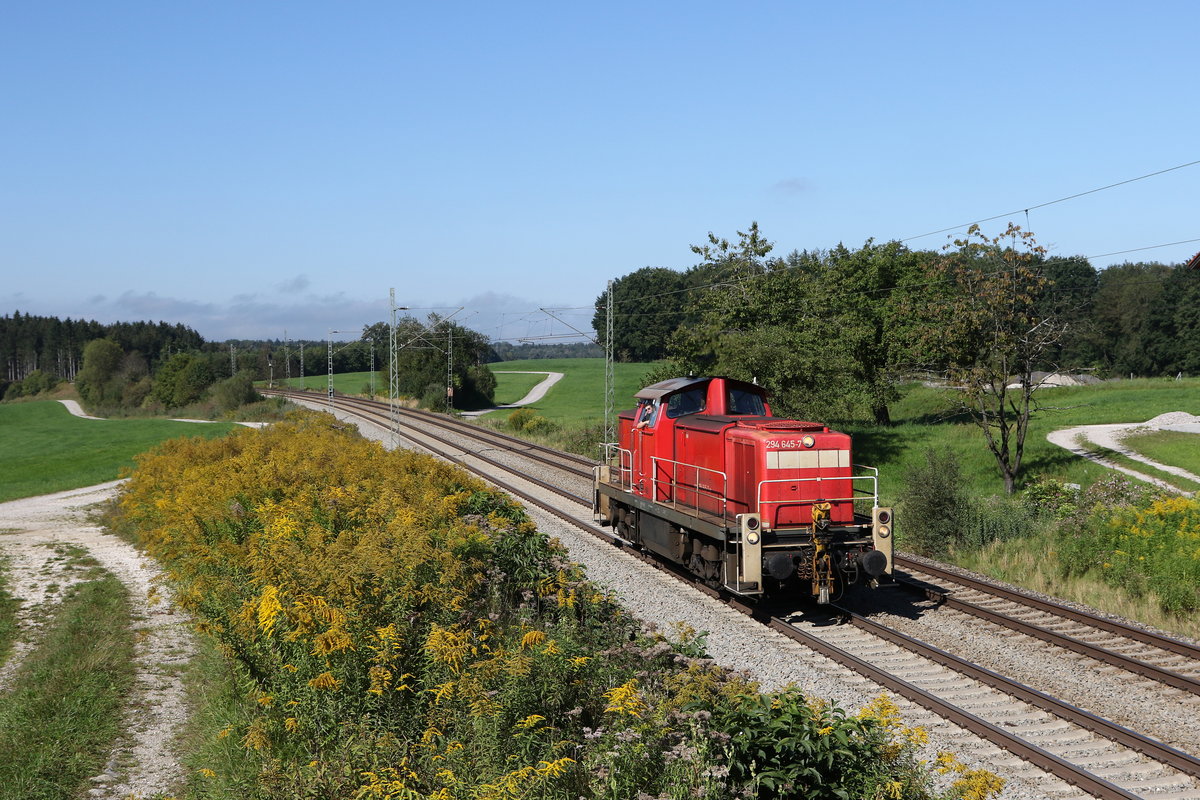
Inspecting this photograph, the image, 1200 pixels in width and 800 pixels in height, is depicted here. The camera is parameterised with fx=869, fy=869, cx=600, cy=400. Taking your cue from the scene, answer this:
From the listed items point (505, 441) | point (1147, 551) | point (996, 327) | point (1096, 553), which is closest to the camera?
point (1147, 551)

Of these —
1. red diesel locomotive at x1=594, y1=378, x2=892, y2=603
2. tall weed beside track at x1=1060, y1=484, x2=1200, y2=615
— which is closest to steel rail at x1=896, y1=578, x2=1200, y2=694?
red diesel locomotive at x1=594, y1=378, x2=892, y2=603

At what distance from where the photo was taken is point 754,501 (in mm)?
13695

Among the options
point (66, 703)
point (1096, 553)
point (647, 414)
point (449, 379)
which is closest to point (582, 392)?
point (449, 379)

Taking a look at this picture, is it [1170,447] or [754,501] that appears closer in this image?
[754,501]

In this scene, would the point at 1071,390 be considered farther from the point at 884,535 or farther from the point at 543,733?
the point at 543,733

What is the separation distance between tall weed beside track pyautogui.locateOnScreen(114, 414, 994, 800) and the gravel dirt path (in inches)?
38.4

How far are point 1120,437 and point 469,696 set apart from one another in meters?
33.7

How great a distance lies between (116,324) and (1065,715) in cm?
20183

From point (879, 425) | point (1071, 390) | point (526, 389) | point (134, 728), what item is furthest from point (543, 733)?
point (526, 389)

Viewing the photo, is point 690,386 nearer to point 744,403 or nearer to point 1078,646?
point 744,403

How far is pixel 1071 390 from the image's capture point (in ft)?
176

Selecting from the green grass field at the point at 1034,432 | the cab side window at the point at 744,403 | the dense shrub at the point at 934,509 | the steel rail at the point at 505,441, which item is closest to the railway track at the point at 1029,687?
the dense shrub at the point at 934,509

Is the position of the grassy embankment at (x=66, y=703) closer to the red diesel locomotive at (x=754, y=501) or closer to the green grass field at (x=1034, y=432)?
the red diesel locomotive at (x=754, y=501)

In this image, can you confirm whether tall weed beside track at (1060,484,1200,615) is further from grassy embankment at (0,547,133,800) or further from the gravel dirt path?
grassy embankment at (0,547,133,800)
